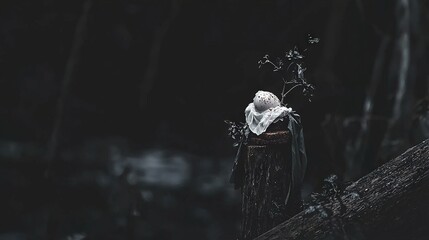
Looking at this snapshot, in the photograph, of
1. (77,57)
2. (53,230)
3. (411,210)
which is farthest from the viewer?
(77,57)

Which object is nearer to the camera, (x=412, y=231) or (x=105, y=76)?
(x=412, y=231)

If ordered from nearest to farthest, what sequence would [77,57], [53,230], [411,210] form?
[411,210] < [53,230] < [77,57]

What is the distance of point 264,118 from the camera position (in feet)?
14.6

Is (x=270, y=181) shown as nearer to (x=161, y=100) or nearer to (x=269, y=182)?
(x=269, y=182)

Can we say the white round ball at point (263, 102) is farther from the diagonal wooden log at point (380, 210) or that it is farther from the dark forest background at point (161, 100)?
the dark forest background at point (161, 100)

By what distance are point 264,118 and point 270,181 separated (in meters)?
0.33

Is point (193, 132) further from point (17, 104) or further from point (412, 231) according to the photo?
point (412, 231)

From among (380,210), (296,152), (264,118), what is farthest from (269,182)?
(380,210)

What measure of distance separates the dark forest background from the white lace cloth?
13.5 ft

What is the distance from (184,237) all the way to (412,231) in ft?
15.0

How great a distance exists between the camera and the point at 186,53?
9711 millimetres

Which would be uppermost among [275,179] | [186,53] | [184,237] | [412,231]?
[186,53]

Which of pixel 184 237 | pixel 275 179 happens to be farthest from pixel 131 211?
pixel 275 179

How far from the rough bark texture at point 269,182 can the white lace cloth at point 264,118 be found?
0.14 feet
